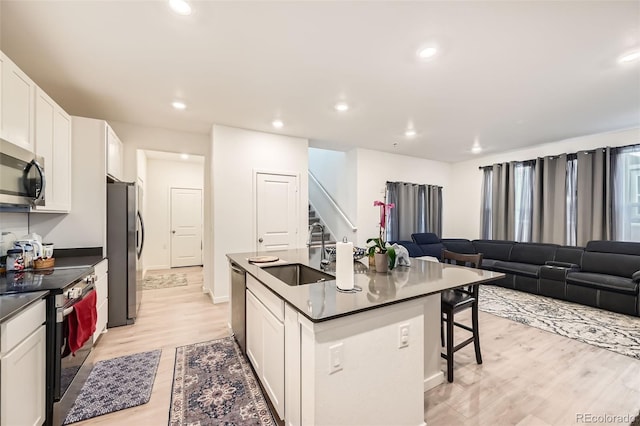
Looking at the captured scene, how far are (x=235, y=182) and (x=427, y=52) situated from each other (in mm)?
3099

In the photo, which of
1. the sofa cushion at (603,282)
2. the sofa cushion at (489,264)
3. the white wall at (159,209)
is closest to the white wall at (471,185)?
the sofa cushion at (489,264)

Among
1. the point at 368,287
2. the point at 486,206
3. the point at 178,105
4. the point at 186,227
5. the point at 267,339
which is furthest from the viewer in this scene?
the point at 186,227

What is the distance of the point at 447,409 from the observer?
1839 mm

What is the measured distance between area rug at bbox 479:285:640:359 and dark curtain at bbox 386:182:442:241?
201cm

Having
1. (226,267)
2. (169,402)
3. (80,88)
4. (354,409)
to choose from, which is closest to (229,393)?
(169,402)

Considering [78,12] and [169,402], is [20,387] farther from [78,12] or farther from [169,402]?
[78,12]

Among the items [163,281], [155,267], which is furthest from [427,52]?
[155,267]

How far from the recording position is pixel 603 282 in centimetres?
368

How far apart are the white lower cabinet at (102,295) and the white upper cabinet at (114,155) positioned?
1.12 metres

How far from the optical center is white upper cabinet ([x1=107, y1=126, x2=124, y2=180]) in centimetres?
317

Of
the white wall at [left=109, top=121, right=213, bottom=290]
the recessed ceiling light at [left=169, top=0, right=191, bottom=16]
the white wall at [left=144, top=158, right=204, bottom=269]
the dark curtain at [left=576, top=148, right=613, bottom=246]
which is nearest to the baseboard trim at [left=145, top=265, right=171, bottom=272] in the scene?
the white wall at [left=144, top=158, right=204, bottom=269]

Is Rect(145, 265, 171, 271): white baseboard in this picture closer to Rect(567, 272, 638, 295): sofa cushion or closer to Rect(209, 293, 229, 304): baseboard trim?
Rect(209, 293, 229, 304): baseboard trim

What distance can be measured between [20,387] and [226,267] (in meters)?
2.73

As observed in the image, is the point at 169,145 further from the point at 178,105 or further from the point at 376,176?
the point at 376,176
